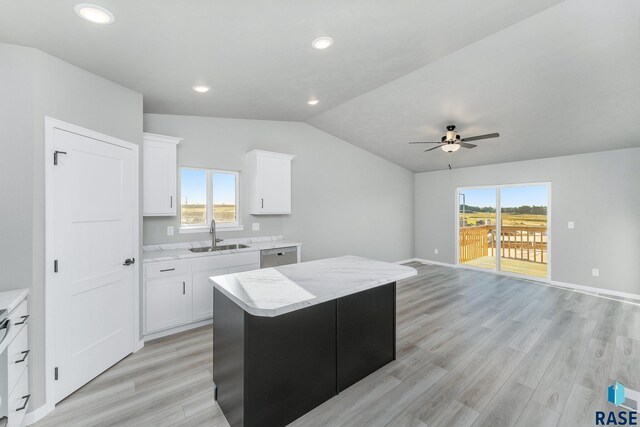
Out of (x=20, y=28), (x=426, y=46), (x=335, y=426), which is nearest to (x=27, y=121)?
(x=20, y=28)

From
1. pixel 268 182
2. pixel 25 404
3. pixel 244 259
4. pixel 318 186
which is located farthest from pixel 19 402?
pixel 318 186

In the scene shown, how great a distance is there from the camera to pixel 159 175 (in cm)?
321

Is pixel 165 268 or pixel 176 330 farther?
pixel 176 330

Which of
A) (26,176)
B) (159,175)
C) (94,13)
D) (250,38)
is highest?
(250,38)

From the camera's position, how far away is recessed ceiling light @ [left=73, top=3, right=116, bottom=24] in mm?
1608

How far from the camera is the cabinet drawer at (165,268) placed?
290 centimetres

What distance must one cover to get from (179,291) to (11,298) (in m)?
1.51

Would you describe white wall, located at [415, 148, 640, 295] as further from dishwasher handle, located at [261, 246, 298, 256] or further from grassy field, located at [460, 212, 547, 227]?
dishwasher handle, located at [261, 246, 298, 256]

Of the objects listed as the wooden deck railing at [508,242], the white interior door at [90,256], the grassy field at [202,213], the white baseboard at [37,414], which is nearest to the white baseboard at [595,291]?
the wooden deck railing at [508,242]

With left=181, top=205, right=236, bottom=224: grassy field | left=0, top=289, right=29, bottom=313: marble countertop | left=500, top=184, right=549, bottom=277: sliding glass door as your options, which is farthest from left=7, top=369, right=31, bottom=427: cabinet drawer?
left=500, top=184, right=549, bottom=277: sliding glass door

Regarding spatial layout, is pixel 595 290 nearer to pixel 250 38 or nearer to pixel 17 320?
pixel 250 38

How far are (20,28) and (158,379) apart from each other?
8.86 feet

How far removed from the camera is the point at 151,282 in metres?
2.91

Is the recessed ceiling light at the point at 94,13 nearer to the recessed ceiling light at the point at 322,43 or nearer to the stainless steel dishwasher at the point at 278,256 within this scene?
the recessed ceiling light at the point at 322,43
